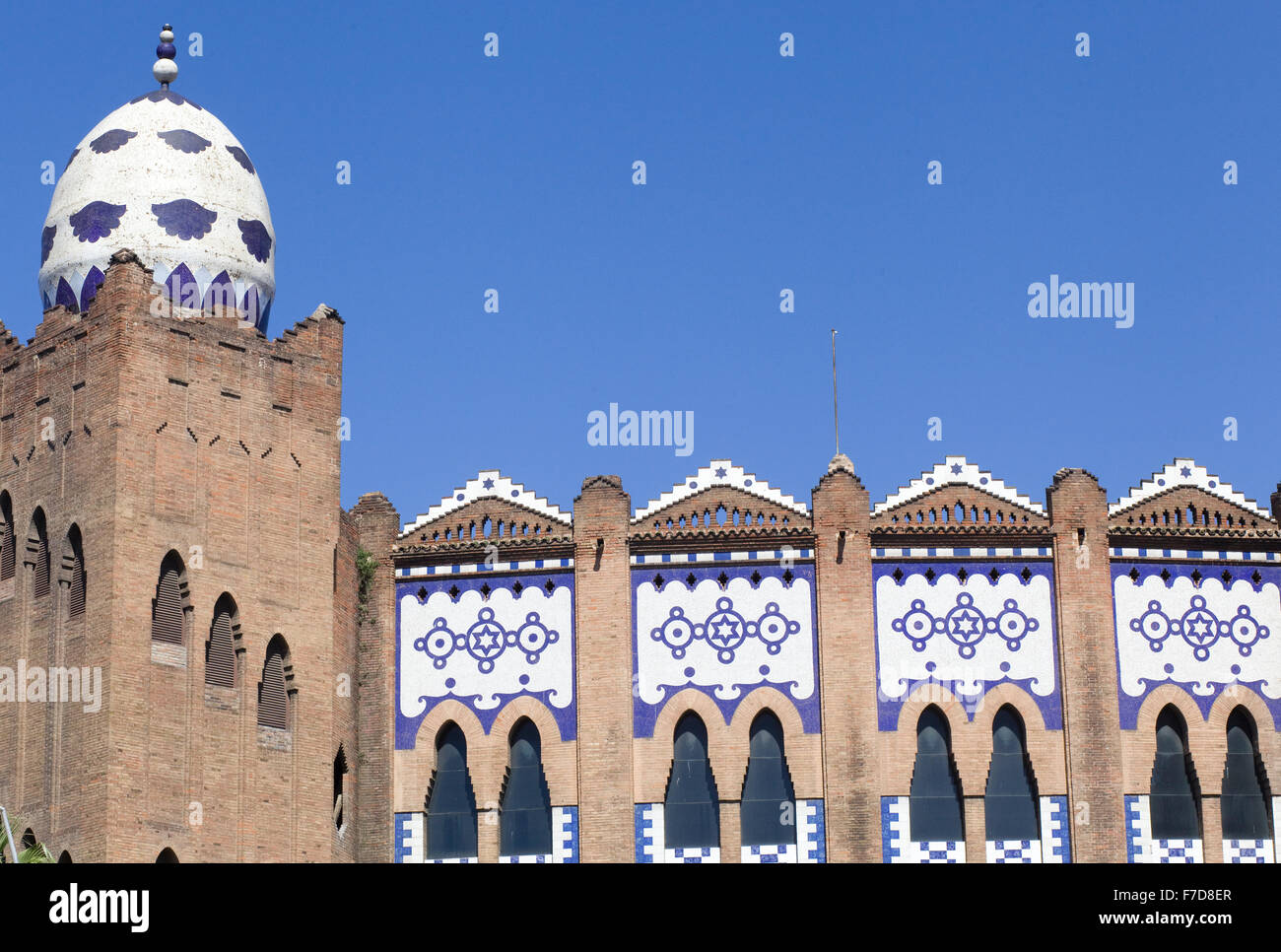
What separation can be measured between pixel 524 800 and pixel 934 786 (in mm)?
5830

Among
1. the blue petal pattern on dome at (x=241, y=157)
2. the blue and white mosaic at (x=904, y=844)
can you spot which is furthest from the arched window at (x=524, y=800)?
the blue petal pattern on dome at (x=241, y=157)

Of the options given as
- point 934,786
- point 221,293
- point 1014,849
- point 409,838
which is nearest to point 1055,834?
point 1014,849

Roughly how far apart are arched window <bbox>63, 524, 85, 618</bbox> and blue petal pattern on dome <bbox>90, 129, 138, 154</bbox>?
6.16m

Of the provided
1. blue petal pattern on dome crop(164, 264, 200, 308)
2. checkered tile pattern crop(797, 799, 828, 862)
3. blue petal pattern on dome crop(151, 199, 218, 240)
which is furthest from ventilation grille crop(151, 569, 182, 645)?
checkered tile pattern crop(797, 799, 828, 862)

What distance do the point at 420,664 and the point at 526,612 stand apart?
1733 mm

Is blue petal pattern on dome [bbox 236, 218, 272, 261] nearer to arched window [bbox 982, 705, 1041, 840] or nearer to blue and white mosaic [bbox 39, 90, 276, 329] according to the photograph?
blue and white mosaic [bbox 39, 90, 276, 329]

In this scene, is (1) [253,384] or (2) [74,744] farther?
(1) [253,384]

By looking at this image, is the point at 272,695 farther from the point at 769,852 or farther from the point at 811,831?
the point at 811,831
